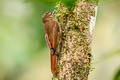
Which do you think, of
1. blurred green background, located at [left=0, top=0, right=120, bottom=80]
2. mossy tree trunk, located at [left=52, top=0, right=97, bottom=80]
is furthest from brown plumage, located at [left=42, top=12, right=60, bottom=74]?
blurred green background, located at [left=0, top=0, right=120, bottom=80]

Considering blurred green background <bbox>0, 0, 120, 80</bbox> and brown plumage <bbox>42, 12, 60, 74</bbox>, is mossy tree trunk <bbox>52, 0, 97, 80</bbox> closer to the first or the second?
brown plumage <bbox>42, 12, 60, 74</bbox>

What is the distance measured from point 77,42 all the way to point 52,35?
0.15m

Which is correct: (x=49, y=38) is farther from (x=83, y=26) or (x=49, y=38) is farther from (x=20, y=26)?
(x=20, y=26)

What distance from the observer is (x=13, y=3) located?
5.89 metres

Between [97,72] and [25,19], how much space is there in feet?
4.78

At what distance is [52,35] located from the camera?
7.86 feet

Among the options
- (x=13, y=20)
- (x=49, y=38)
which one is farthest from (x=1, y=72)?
(x=49, y=38)

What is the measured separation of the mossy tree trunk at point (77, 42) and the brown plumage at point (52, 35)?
0.11 feet

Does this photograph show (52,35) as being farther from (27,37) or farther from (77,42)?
(27,37)

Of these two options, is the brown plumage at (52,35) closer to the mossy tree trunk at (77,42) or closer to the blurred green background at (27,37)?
the mossy tree trunk at (77,42)

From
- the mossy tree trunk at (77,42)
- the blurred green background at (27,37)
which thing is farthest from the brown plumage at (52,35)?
the blurred green background at (27,37)

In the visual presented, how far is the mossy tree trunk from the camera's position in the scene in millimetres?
2322

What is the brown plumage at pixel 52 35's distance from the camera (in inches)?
93.4

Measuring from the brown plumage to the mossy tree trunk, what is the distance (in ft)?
0.11
